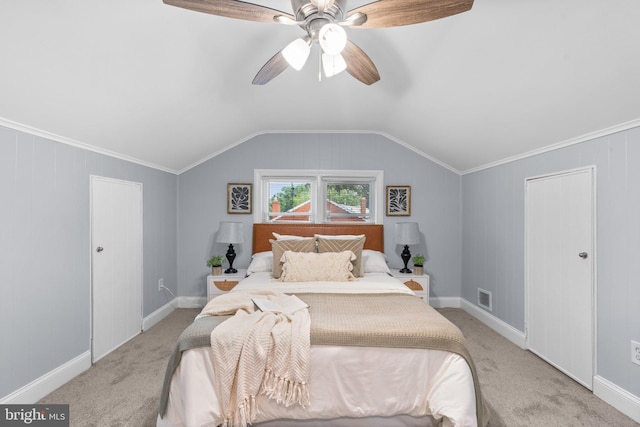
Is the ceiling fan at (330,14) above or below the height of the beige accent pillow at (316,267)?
above

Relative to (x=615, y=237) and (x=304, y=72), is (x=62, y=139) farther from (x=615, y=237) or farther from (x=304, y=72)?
(x=615, y=237)

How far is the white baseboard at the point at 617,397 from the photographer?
196 centimetres

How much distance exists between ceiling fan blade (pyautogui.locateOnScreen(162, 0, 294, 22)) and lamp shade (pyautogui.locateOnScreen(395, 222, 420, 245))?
2.89m

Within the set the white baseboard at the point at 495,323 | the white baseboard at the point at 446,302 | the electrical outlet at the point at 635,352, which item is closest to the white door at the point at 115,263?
the white baseboard at the point at 446,302

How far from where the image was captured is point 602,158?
2221mm

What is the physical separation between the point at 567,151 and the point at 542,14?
1.39 metres

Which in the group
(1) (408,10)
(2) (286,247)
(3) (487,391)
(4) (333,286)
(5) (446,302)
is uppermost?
(1) (408,10)

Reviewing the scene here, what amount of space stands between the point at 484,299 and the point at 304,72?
3.28 metres

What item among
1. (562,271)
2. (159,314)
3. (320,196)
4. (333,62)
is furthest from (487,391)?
(159,314)

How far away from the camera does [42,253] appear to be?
2.21 meters

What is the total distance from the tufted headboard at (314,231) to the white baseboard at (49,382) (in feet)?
6.70

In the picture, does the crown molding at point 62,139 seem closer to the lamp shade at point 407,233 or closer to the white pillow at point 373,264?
the white pillow at point 373,264

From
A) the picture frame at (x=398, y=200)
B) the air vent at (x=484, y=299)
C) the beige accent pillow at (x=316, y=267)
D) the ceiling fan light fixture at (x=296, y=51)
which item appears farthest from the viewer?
the picture frame at (x=398, y=200)

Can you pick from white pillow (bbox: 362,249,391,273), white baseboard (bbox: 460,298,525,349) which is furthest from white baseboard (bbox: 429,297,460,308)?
white pillow (bbox: 362,249,391,273)
